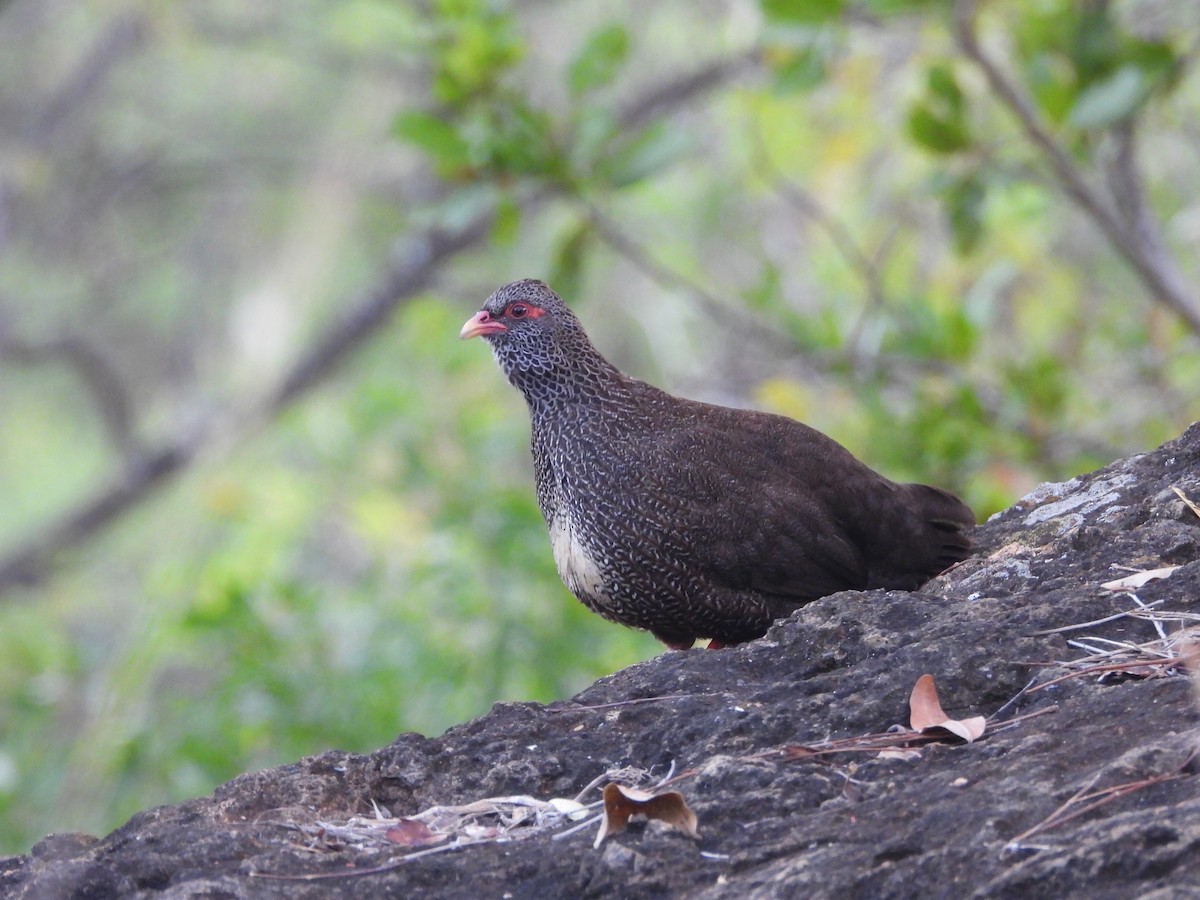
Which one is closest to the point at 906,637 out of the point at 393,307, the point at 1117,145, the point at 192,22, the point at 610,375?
the point at 610,375

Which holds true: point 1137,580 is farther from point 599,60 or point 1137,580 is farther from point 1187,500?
point 599,60

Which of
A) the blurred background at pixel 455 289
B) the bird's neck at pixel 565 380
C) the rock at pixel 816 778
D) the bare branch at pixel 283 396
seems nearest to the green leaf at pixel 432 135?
the blurred background at pixel 455 289

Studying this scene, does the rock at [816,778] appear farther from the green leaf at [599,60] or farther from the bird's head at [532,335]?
the green leaf at [599,60]

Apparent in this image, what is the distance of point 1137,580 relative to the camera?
11.8ft

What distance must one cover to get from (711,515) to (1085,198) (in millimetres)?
2757

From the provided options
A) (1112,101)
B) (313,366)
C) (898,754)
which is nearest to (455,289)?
(313,366)

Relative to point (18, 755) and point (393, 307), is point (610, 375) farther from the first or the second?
point (393, 307)

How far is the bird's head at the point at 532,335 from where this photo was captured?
5.80 meters

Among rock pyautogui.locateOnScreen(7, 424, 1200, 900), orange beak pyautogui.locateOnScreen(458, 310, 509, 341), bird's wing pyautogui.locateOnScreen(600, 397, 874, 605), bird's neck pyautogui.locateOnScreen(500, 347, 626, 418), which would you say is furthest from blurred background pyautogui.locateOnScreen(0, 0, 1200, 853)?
bird's wing pyautogui.locateOnScreen(600, 397, 874, 605)

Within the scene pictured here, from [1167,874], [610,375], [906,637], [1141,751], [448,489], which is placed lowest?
[1167,874]

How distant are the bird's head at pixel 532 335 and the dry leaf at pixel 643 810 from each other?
9.74 ft

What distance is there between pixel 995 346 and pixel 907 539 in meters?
6.70

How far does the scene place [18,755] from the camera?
9.22 meters

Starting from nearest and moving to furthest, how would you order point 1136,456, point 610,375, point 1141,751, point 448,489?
point 1141,751
point 1136,456
point 610,375
point 448,489
